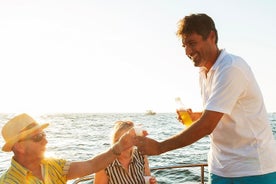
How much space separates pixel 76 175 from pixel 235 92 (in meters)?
1.64

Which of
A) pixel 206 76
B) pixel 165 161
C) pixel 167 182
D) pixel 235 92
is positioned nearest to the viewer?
pixel 235 92

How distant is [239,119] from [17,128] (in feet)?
5.64

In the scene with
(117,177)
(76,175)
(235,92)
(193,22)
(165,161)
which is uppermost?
(193,22)

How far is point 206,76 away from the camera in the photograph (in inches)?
114

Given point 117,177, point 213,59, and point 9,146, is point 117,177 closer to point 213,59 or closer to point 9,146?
point 9,146

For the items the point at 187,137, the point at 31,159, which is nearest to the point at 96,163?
the point at 31,159

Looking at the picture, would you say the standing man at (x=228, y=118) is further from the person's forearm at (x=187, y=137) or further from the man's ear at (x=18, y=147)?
the man's ear at (x=18, y=147)

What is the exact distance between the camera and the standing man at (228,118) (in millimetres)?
2500

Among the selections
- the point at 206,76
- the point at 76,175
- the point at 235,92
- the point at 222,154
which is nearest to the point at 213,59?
the point at 206,76

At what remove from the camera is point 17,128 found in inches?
122

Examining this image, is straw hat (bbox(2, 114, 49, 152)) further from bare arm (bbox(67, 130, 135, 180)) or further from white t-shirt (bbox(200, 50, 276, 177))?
white t-shirt (bbox(200, 50, 276, 177))

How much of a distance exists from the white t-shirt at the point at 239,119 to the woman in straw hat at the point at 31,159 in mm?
853

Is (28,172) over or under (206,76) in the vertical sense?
under

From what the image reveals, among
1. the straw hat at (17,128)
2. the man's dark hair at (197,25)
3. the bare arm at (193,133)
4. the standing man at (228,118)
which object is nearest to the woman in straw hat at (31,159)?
the straw hat at (17,128)
